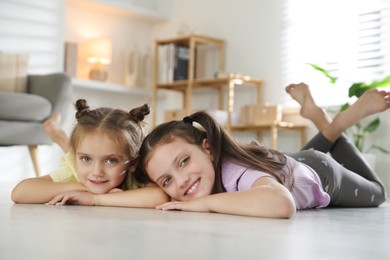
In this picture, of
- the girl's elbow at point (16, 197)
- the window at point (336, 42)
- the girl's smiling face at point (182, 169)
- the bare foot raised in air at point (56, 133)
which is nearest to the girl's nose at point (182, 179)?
the girl's smiling face at point (182, 169)

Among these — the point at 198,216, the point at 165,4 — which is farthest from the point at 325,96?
the point at 198,216

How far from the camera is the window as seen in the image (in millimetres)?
3738

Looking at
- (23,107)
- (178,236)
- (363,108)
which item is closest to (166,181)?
(178,236)

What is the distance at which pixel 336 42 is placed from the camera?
396 centimetres

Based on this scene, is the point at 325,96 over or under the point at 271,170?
over

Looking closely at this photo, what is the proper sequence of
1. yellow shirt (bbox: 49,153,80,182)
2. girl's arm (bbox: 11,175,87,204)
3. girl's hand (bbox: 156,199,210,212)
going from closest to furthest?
girl's hand (bbox: 156,199,210,212), girl's arm (bbox: 11,175,87,204), yellow shirt (bbox: 49,153,80,182)

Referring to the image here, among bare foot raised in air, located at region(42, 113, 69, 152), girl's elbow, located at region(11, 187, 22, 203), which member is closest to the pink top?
girl's elbow, located at region(11, 187, 22, 203)

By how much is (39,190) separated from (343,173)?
0.90 metres

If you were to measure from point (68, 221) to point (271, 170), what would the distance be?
0.55 metres

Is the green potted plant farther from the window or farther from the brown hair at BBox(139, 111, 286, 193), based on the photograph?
the brown hair at BBox(139, 111, 286, 193)

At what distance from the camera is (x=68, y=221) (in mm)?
1133

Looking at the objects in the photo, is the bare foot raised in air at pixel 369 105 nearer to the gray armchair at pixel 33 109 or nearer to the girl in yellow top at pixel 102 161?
the girl in yellow top at pixel 102 161

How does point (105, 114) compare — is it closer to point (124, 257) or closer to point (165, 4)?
point (124, 257)

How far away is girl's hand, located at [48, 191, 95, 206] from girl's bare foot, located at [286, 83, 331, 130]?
95 cm
